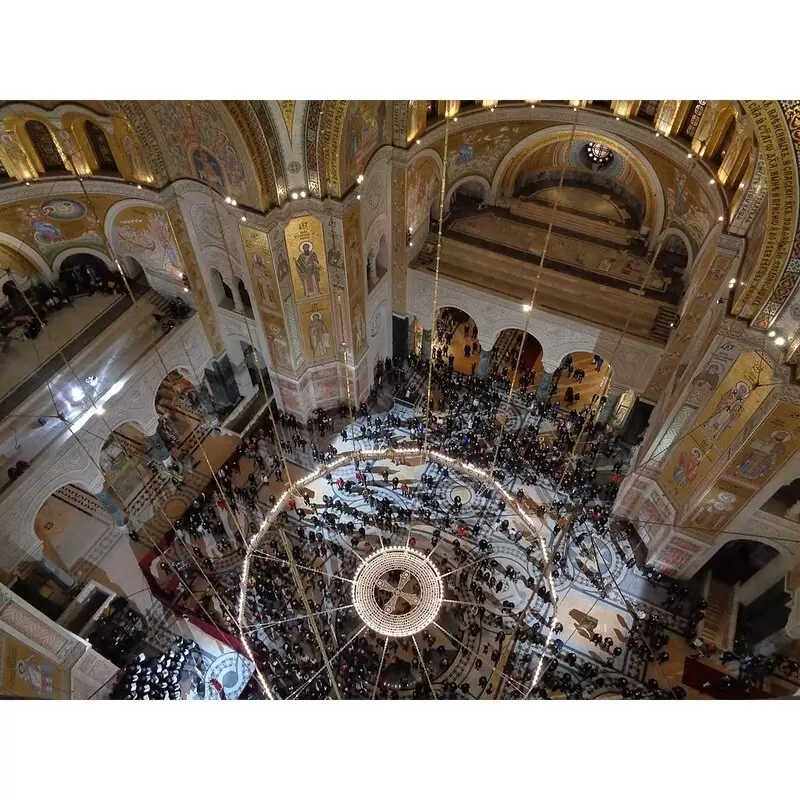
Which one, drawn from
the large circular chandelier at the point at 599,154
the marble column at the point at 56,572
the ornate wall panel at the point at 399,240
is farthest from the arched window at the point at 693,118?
the marble column at the point at 56,572

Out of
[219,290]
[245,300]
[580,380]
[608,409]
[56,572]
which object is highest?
[580,380]

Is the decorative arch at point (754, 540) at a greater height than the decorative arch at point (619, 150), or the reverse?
the decorative arch at point (619, 150)

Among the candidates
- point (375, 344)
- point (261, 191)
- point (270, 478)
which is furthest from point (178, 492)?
point (261, 191)

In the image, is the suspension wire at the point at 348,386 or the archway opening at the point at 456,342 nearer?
the suspension wire at the point at 348,386

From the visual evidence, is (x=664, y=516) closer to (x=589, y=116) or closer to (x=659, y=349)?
(x=659, y=349)

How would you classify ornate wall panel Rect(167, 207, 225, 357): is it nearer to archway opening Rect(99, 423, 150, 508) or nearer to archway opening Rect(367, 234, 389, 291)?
archway opening Rect(99, 423, 150, 508)

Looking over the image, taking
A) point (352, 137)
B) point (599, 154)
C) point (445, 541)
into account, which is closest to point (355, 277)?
point (352, 137)

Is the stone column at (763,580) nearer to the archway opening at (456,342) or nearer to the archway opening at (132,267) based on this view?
the archway opening at (456,342)

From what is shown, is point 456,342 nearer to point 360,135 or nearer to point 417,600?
point 360,135
